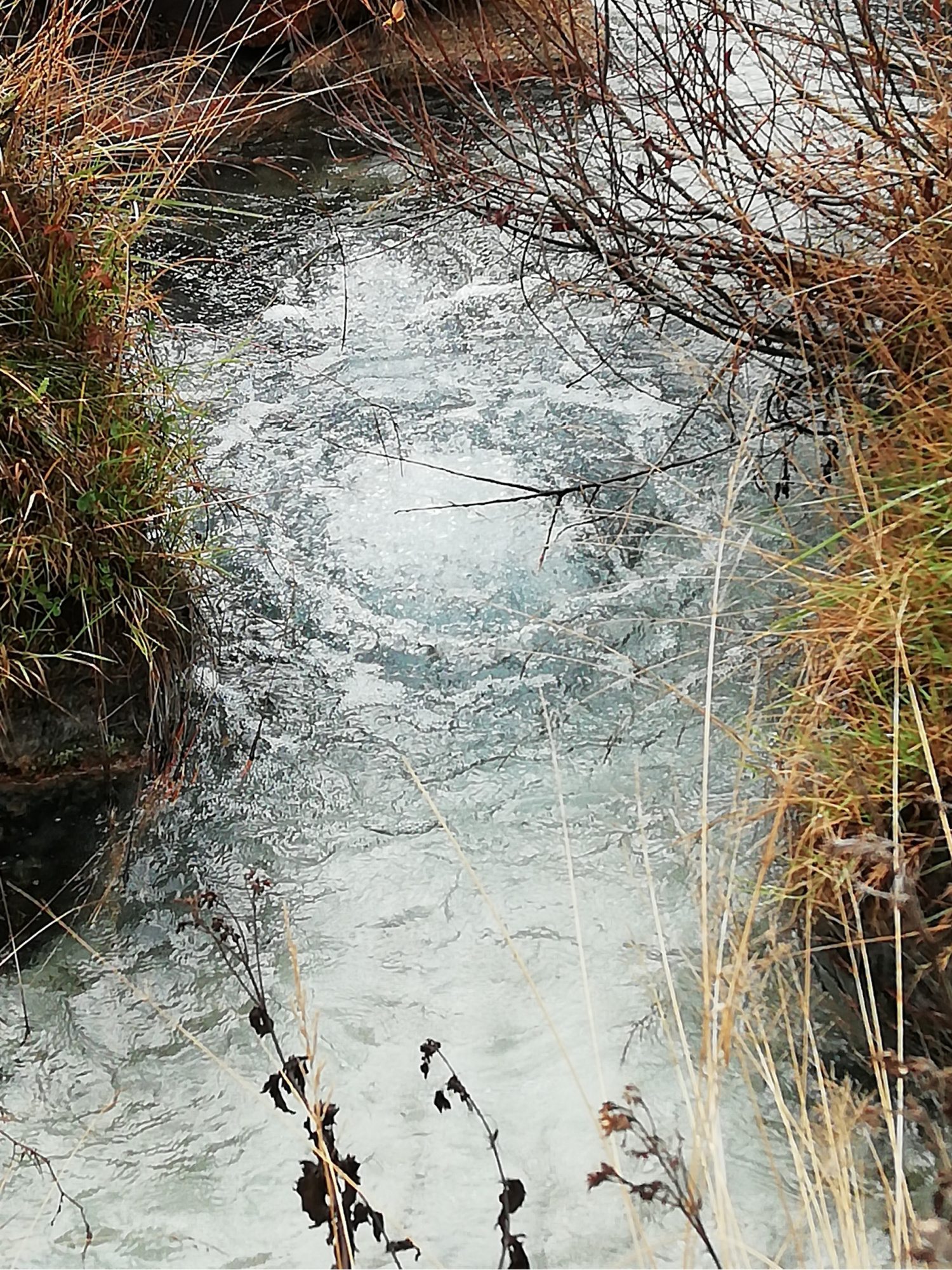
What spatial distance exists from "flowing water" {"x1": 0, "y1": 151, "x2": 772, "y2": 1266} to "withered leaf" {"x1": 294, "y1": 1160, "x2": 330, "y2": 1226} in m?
0.37

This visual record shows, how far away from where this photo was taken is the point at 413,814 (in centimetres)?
249

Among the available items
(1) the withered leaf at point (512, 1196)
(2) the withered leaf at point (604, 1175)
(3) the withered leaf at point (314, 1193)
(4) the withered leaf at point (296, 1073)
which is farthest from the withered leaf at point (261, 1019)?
(2) the withered leaf at point (604, 1175)

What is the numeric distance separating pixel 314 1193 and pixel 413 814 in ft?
4.28

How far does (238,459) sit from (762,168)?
1548mm

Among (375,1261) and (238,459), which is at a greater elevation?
(238,459)

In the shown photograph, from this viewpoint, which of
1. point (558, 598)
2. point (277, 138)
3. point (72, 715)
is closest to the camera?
point (72, 715)

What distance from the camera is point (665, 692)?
2631 mm

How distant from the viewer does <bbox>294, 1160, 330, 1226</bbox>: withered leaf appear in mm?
1186

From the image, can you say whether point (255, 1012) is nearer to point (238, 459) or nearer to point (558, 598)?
point (558, 598)

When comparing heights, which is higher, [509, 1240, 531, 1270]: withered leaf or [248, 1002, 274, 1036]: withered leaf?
→ [248, 1002, 274, 1036]: withered leaf

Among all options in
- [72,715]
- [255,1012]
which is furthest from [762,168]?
[255,1012]

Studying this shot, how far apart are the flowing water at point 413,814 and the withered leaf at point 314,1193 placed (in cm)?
37

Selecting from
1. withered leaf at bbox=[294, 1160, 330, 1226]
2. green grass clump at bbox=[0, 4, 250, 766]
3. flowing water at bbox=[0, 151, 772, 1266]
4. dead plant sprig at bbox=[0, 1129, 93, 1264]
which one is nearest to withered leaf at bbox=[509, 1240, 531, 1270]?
withered leaf at bbox=[294, 1160, 330, 1226]

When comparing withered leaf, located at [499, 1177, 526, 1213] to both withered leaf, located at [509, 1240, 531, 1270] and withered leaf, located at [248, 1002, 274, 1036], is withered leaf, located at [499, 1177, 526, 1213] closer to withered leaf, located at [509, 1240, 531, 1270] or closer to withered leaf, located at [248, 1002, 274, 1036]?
withered leaf, located at [509, 1240, 531, 1270]
